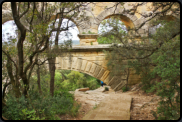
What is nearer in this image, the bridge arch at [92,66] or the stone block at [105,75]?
the bridge arch at [92,66]

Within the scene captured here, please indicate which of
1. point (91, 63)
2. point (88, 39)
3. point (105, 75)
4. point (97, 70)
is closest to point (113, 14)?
point (88, 39)

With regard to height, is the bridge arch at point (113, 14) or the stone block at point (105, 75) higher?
the bridge arch at point (113, 14)

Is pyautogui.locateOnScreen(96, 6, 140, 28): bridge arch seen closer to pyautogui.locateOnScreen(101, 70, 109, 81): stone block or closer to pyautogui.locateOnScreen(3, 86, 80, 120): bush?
pyautogui.locateOnScreen(101, 70, 109, 81): stone block

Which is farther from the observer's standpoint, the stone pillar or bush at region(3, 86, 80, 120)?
the stone pillar

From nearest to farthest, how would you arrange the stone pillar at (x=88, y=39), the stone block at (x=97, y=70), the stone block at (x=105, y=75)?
the stone pillar at (x=88, y=39) → the stone block at (x=97, y=70) → the stone block at (x=105, y=75)

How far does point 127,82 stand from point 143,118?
546 cm

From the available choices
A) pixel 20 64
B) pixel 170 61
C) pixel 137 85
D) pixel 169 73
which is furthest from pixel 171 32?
pixel 137 85

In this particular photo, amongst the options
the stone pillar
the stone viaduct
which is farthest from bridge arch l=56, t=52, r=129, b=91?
the stone pillar

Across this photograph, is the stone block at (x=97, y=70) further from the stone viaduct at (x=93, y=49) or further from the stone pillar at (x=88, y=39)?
the stone pillar at (x=88, y=39)

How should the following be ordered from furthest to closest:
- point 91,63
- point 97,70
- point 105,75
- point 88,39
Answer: point 105,75
point 97,70
point 91,63
point 88,39

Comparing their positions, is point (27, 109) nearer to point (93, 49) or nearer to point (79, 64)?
point (79, 64)

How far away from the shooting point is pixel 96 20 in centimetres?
916

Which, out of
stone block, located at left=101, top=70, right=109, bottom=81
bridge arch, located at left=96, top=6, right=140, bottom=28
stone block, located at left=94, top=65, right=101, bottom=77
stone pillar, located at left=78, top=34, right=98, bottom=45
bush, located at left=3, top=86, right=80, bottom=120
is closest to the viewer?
bush, located at left=3, top=86, right=80, bottom=120

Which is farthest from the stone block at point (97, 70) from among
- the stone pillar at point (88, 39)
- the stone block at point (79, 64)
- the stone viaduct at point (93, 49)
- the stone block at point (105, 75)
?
the stone pillar at point (88, 39)
